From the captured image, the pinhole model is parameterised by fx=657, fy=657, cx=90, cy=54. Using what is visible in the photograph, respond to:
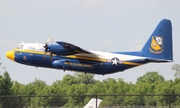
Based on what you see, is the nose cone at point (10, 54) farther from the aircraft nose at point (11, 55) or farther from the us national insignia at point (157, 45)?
the us national insignia at point (157, 45)

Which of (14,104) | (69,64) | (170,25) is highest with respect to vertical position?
(170,25)

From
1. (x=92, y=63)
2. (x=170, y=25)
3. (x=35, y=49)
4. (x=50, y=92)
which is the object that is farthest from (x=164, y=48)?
(x=50, y=92)

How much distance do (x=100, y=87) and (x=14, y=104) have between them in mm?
84817

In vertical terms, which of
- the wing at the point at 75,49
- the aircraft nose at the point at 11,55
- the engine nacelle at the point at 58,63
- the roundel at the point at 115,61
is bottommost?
the engine nacelle at the point at 58,63

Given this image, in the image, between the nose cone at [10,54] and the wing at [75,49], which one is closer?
the wing at [75,49]

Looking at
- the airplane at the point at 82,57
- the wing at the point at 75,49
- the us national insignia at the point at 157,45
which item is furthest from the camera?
the us national insignia at the point at 157,45

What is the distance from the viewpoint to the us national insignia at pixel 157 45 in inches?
3563

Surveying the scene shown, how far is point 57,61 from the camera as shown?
3359 inches

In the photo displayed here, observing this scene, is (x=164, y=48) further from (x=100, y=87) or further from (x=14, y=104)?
(x=100, y=87)

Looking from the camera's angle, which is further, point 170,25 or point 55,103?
point 170,25

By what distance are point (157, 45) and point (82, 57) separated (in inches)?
443

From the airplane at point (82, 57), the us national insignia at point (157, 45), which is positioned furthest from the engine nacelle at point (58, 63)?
the us national insignia at point (157, 45)

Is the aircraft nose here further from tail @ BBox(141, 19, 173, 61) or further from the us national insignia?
the us national insignia

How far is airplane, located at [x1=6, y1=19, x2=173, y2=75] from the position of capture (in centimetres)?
8456
